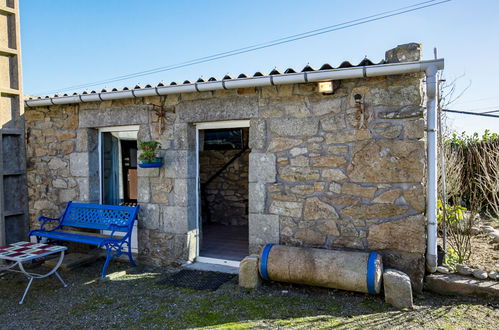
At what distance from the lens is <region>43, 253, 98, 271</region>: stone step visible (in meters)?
4.79

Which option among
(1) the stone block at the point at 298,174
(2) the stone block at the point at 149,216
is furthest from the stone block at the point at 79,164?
(1) the stone block at the point at 298,174

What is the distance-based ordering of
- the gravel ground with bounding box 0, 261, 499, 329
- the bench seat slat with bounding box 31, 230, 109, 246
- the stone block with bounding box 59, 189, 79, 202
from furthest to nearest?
1. the stone block with bounding box 59, 189, 79, 202
2. the bench seat slat with bounding box 31, 230, 109, 246
3. the gravel ground with bounding box 0, 261, 499, 329

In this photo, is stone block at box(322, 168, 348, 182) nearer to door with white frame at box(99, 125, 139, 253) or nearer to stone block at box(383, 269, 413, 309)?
stone block at box(383, 269, 413, 309)

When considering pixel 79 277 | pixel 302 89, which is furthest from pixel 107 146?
pixel 302 89

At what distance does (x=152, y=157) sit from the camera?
4.57 meters

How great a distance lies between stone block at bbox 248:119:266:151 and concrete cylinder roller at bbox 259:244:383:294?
1.22 metres

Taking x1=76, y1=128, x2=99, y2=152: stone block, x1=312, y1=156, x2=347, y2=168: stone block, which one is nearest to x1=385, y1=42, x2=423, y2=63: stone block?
x1=312, y1=156, x2=347, y2=168: stone block

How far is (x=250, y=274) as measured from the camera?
3844 millimetres

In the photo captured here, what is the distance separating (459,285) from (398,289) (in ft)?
2.54

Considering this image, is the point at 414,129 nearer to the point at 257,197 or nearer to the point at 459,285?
the point at 459,285

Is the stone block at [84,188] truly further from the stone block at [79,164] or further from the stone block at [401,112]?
the stone block at [401,112]

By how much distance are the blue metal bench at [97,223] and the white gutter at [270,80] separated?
1589 millimetres

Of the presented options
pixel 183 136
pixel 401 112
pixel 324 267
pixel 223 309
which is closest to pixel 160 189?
pixel 183 136

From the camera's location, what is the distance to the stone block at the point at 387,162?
3.50m
